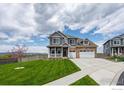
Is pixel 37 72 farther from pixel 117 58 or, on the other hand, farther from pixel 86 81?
pixel 117 58

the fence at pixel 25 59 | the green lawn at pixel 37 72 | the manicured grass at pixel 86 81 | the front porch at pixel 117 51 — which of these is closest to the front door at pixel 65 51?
the green lawn at pixel 37 72

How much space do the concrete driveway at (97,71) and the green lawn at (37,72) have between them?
436 millimetres

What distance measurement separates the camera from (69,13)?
8727mm

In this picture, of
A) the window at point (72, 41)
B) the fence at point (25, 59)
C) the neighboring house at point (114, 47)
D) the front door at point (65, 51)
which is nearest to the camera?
the neighboring house at point (114, 47)

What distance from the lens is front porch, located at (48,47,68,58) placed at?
33.4ft

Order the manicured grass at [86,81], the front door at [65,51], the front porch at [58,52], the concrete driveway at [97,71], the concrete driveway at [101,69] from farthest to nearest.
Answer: the front door at [65,51]
the front porch at [58,52]
the concrete driveway at [101,69]
the concrete driveway at [97,71]
the manicured grass at [86,81]

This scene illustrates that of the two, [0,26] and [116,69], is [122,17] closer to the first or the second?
[116,69]

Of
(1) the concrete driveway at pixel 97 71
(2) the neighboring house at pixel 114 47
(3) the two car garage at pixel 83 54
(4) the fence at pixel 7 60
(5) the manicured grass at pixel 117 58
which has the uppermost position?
(2) the neighboring house at pixel 114 47

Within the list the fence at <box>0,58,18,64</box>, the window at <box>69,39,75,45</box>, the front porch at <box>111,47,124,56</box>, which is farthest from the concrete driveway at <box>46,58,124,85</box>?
the fence at <box>0,58,18,64</box>

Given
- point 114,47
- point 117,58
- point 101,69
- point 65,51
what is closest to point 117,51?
point 114,47

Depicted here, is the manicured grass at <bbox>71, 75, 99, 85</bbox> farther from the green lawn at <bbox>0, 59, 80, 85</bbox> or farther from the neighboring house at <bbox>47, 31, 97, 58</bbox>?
the neighboring house at <bbox>47, 31, 97, 58</bbox>

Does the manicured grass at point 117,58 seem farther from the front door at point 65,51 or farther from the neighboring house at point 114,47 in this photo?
the front door at point 65,51

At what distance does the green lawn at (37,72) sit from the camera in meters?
8.26
